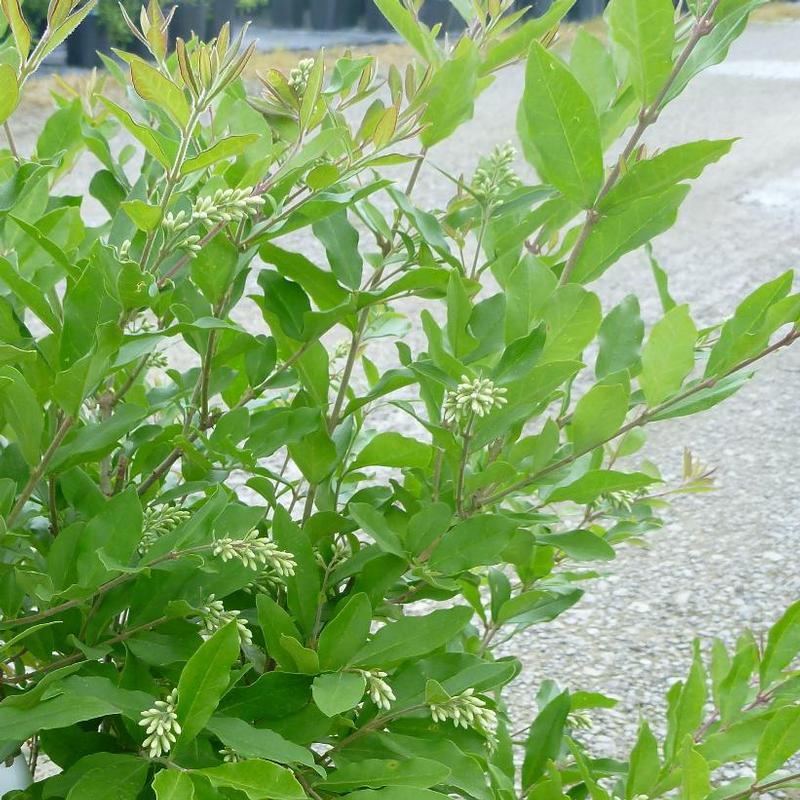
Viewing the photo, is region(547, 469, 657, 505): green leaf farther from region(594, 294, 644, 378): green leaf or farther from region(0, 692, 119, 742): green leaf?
region(0, 692, 119, 742): green leaf

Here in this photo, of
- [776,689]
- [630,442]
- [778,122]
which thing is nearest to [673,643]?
[630,442]

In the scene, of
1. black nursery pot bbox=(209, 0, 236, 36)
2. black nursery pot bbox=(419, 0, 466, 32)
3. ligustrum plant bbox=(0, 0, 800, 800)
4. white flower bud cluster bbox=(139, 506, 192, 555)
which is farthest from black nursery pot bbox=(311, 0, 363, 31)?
white flower bud cluster bbox=(139, 506, 192, 555)

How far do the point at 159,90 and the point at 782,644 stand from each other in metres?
0.59

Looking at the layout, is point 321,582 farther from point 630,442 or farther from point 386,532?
point 630,442

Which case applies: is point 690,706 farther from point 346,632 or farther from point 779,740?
point 346,632

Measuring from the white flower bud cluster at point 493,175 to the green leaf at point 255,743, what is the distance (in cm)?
39

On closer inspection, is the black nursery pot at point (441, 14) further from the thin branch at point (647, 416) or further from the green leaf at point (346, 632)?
the green leaf at point (346, 632)

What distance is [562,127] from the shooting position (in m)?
0.74

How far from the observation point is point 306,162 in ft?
2.23

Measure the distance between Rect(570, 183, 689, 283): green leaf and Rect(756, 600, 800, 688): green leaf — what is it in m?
0.28

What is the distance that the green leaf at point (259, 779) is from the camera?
0.58m

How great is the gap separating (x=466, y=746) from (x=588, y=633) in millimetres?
1379

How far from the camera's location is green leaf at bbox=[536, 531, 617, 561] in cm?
80

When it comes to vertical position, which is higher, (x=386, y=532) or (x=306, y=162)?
(x=306, y=162)
